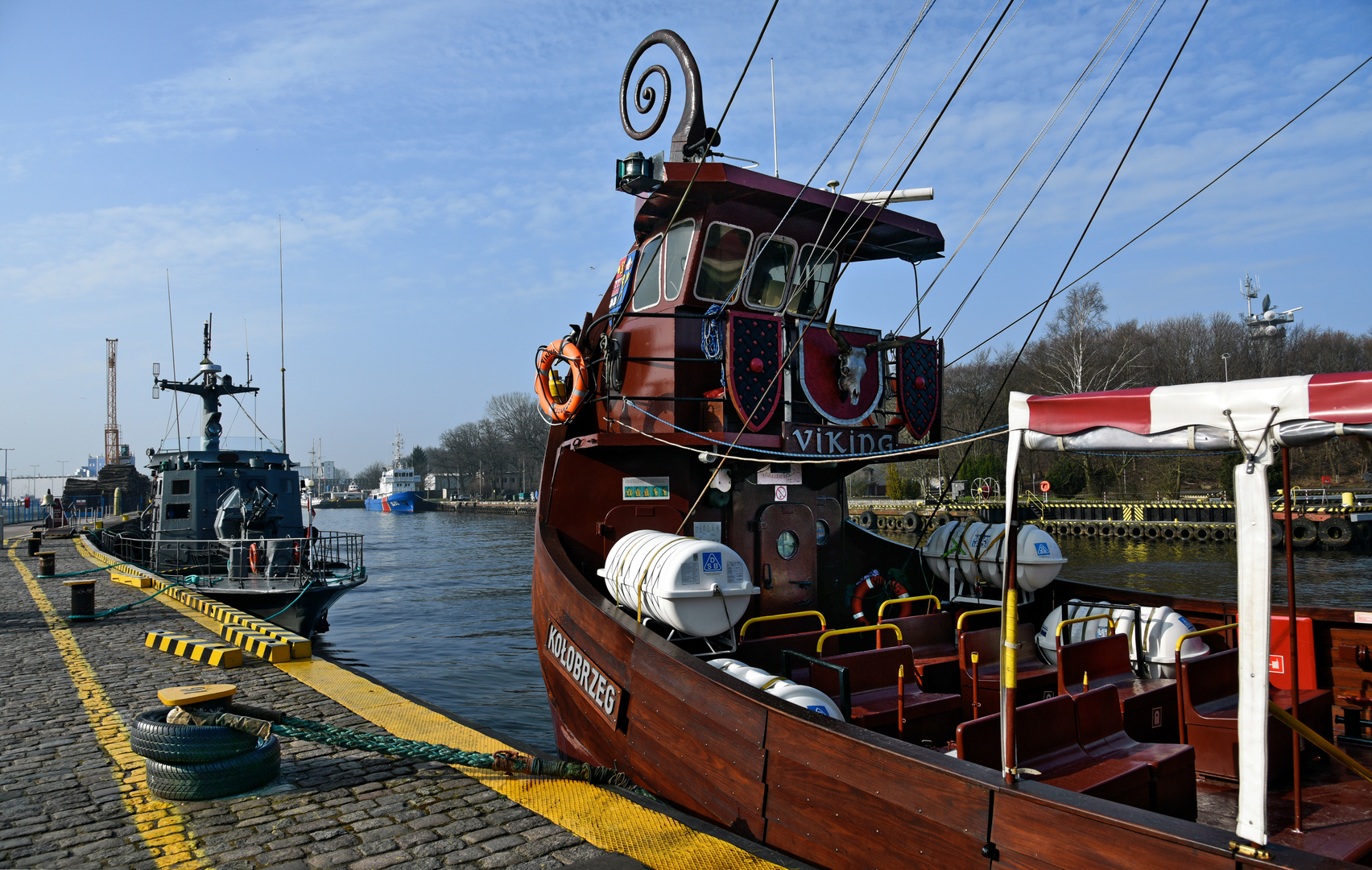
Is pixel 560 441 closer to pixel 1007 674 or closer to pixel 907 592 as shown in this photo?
pixel 907 592

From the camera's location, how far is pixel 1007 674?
13.1 feet

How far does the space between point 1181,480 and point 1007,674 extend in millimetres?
59162

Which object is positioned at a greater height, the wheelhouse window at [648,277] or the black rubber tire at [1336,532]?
the wheelhouse window at [648,277]

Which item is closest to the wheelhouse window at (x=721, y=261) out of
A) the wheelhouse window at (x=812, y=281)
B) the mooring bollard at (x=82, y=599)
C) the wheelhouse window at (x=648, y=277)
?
the wheelhouse window at (x=648, y=277)

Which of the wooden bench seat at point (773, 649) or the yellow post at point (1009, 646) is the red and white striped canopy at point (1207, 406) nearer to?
the yellow post at point (1009, 646)

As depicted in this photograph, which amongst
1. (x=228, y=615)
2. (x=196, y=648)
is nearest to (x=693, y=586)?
(x=196, y=648)

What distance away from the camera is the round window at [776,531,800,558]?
909cm

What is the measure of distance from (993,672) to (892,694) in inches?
48.8

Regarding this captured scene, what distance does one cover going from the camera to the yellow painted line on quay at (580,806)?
15.8ft

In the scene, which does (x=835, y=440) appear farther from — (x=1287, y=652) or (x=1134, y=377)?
(x=1134, y=377)

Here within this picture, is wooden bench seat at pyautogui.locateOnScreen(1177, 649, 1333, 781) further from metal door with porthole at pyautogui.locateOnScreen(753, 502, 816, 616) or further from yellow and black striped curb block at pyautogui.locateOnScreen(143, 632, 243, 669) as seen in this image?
yellow and black striped curb block at pyautogui.locateOnScreen(143, 632, 243, 669)

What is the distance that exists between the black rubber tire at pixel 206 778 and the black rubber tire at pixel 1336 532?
1708 inches

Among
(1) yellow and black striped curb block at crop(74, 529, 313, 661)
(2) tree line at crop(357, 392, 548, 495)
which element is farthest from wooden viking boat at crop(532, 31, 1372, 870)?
(2) tree line at crop(357, 392, 548, 495)

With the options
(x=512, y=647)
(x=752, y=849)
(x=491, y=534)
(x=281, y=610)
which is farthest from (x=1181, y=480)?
(x=752, y=849)
